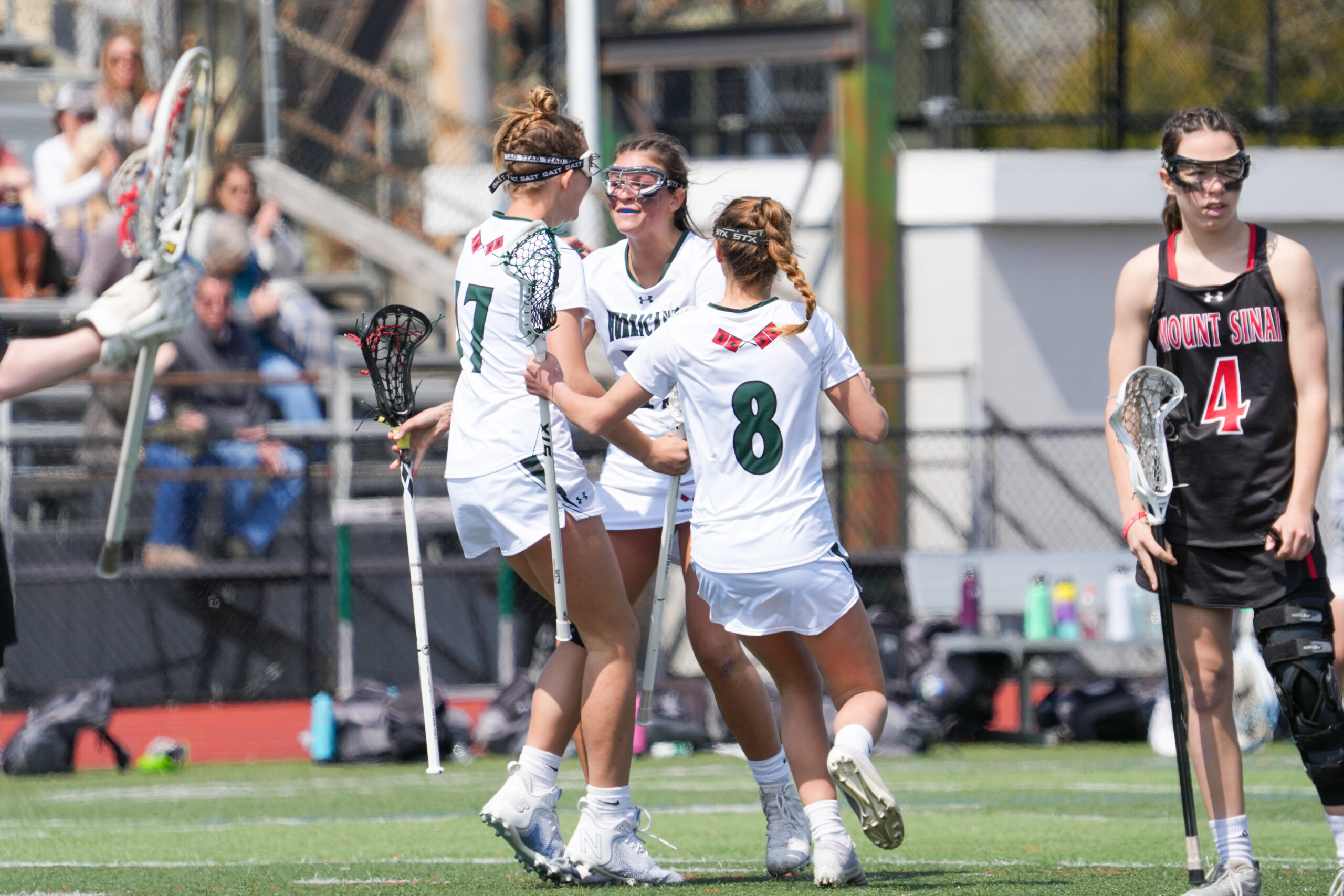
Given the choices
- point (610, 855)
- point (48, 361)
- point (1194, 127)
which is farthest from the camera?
point (610, 855)

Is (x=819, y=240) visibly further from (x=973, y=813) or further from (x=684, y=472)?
(x=684, y=472)

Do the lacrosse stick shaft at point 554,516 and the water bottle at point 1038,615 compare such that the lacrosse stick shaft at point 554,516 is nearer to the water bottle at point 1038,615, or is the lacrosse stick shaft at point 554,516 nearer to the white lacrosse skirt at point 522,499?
the white lacrosse skirt at point 522,499

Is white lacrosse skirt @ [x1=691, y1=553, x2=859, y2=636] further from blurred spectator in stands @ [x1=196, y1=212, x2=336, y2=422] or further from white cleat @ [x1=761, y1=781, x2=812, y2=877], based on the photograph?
blurred spectator in stands @ [x1=196, y1=212, x2=336, y2=422]

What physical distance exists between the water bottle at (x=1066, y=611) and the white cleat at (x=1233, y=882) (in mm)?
7514

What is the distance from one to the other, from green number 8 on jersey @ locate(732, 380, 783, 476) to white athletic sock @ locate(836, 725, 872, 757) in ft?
2.46

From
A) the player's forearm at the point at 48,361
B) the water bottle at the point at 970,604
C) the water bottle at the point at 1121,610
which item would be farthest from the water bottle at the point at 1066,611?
the player's forearm at the point at 48,361

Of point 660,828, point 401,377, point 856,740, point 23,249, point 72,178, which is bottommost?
point 660,828

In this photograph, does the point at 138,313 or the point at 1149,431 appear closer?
the point at 138,313

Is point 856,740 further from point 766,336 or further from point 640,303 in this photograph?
point 640,303

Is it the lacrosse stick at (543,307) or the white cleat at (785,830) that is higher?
the lacrosse stick at (543,307)

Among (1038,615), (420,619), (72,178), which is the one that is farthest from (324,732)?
(420,619)

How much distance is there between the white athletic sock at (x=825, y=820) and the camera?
211 inches

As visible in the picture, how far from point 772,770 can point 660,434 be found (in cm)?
111

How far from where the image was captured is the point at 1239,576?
4938 mm
